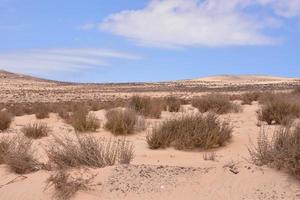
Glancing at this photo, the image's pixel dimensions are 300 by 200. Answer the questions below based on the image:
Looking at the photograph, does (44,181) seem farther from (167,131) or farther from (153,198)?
(167,131)

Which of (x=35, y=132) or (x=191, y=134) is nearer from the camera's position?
(x=191, y=134)

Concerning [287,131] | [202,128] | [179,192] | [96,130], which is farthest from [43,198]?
[96,130]

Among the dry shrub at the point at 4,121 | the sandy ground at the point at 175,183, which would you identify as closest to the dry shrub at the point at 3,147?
the sandy ground at the point at 175,183

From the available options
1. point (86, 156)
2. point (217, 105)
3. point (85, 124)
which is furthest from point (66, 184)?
point (217, 105)

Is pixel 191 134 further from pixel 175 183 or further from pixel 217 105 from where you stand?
pixel 217 105

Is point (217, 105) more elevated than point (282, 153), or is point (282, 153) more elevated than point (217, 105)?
point (282, 153)

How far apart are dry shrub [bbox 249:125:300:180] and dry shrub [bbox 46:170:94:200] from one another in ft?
9.56

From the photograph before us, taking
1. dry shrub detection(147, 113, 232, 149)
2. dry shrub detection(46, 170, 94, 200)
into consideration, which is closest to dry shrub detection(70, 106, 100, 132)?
dry shrub detection(147, 113, 232, 149)

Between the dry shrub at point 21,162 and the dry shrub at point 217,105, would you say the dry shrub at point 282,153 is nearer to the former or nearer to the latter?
the dry shrub at point 21,162

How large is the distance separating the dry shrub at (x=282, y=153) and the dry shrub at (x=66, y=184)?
9.56 ft

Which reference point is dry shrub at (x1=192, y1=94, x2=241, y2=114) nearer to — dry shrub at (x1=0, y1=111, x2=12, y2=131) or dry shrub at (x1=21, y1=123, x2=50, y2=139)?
dry shrub at (x1=21, y1=123, x2=50, y2=139)

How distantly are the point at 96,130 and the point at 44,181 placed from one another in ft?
26.5

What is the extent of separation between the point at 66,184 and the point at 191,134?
4.75m

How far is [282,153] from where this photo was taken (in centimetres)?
912
